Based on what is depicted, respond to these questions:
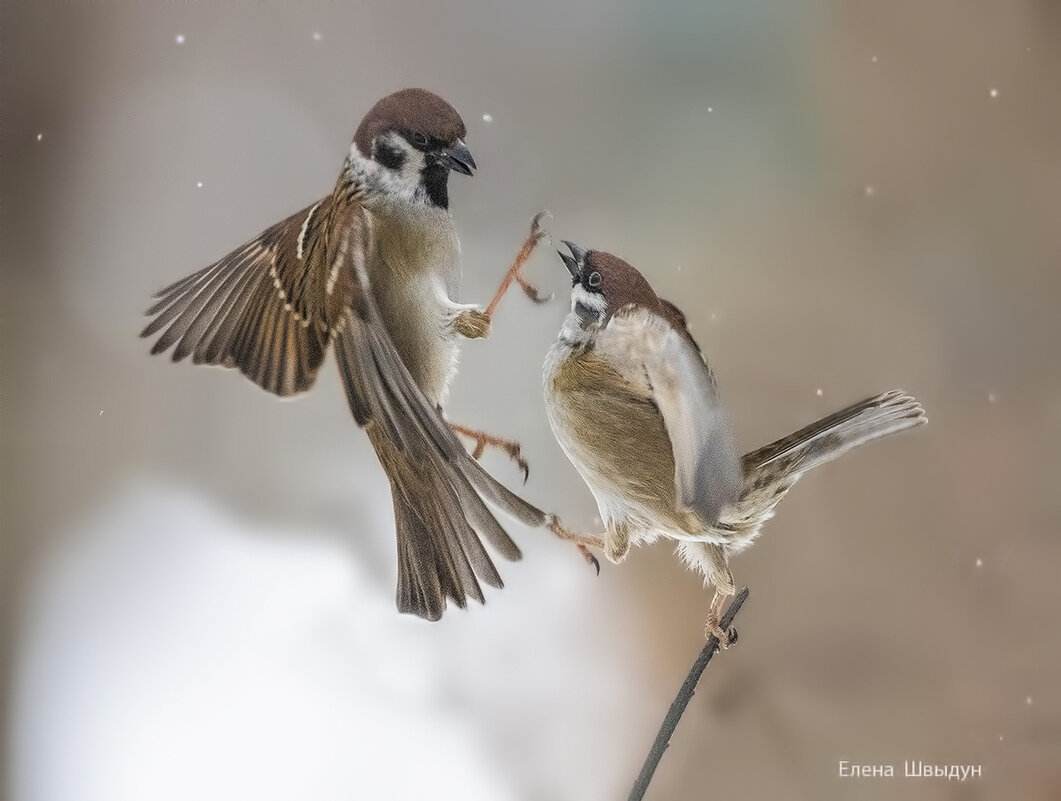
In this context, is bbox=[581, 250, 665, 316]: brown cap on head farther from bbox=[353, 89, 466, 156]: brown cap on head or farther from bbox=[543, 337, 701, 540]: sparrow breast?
bbox=[353, 89, 466, 156]: brown cap on head

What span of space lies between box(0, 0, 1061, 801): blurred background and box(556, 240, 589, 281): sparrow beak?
43 millimetres

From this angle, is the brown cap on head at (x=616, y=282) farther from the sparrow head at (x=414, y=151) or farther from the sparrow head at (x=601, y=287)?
the sparrow head at (x=414, y=151)

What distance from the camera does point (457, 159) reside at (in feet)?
3.57

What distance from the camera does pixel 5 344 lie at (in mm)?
1252

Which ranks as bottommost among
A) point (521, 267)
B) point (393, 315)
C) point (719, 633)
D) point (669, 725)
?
point (669, 725)

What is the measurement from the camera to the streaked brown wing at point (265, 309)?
3.59 ft

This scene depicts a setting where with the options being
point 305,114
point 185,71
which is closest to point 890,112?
point 305,114

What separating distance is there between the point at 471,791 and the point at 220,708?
328 millimetres

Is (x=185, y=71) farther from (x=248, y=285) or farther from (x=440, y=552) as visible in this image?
(x=440, y=552)

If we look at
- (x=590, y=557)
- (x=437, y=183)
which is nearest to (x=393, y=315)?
(x=437, y=183)

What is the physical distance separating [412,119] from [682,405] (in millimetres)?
438

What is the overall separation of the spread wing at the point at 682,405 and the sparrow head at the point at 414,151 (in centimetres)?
25

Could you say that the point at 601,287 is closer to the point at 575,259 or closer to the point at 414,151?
the point at 575,259

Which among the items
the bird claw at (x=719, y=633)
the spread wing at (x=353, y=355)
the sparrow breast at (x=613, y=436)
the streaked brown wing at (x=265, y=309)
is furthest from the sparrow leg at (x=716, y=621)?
→ the streaked brown wing at (x=265, y=309)
